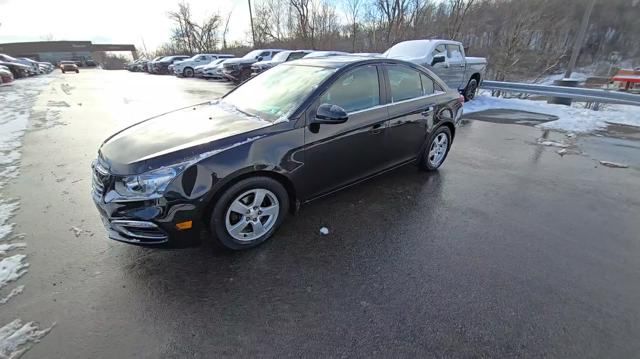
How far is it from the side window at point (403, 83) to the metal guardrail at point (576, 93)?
8261mm

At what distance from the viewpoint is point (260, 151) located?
2768mm

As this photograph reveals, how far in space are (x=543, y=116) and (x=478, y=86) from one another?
3174mm

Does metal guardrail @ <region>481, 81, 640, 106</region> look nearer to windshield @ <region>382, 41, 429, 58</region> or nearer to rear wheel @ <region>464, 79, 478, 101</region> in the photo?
rear wheel @ <region>464, 79, 478, 101</region>

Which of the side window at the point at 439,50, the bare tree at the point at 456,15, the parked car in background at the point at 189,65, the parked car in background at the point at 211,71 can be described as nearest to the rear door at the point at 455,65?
the side window at the point at 439,50

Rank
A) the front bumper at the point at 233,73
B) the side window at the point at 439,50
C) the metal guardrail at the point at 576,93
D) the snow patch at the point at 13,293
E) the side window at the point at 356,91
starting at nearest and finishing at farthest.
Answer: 1. the snow patch at the point at 13,293
2. the side window at the point at 356,91
3. the metal guardrail at the point at 576,93
4. the side window at the point at 439,50
5. the front bumper at the point at 233,73

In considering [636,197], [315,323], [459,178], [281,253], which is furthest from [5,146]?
[636,197]

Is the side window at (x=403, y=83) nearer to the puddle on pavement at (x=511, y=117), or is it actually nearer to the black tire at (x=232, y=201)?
the black tire at (x=232, y=201)

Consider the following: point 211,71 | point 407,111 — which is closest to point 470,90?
point 407,111

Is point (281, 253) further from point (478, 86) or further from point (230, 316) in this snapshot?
point (478, 86)

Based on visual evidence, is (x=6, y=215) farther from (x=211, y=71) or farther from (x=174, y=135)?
(x=211, y=71)

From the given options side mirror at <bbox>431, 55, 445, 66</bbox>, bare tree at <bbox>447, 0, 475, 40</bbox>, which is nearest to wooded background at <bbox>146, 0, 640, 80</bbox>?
bare tree at <bbox>447, 0, 475, 40</bbox>

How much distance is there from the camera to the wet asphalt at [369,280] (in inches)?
81.7

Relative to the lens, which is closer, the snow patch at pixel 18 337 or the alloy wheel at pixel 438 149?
the snow patch at pixel 18 337

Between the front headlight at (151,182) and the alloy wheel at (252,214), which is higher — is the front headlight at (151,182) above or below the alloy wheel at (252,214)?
above
